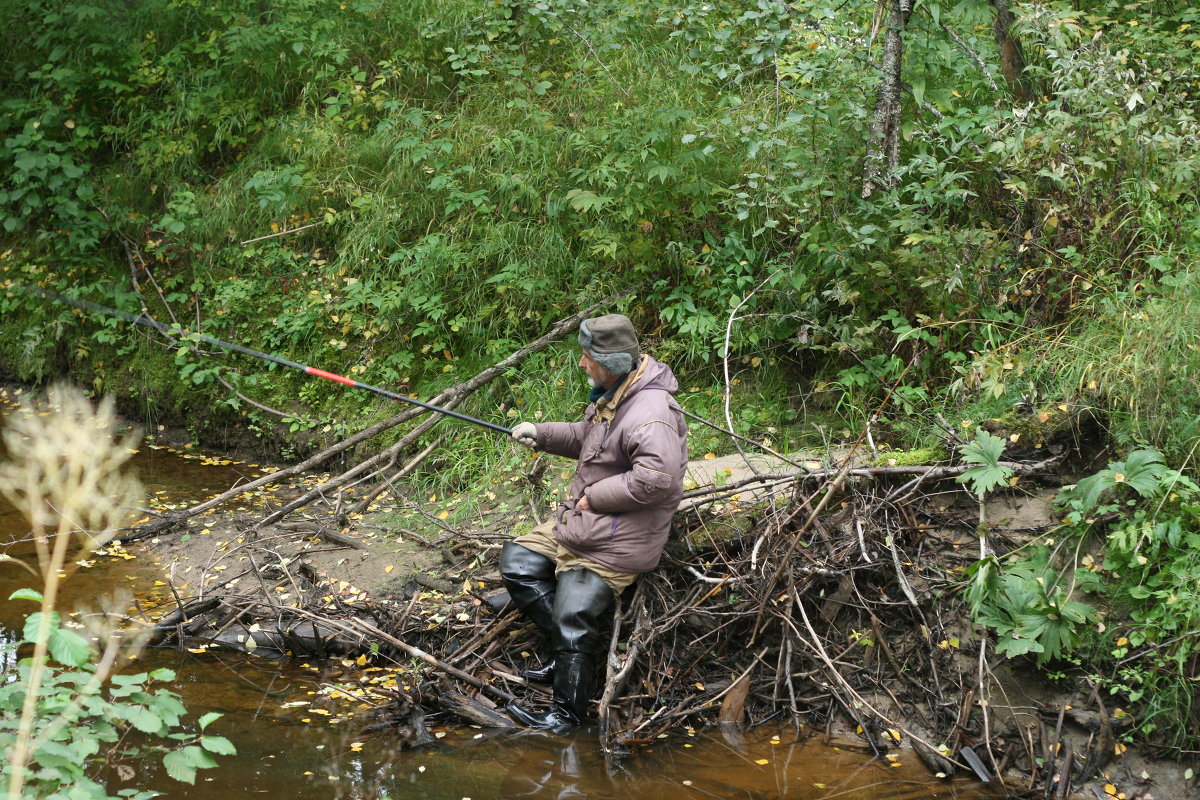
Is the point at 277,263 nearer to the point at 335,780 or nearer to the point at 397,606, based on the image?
the point at 397,606

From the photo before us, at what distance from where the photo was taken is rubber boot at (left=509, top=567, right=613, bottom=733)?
15.8 feet

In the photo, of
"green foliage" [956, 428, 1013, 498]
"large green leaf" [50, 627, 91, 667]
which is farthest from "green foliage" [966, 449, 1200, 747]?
"large green leaf" [50, 627, 91, 667]

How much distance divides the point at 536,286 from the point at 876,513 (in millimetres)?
3430

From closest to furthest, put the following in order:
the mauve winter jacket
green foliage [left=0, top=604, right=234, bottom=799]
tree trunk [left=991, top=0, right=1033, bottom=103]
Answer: green foliage [left=0, top=604, right=234, bottom=799] → the mauve winter jacket → tree trunk [left=991, top=0, right=1033, bottom=103]

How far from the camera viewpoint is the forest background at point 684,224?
5008 mm

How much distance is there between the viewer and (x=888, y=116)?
21.4 feet

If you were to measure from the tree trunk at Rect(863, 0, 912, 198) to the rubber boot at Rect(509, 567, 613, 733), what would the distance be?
327cm

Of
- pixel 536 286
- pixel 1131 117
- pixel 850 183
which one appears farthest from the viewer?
pixel 536 286

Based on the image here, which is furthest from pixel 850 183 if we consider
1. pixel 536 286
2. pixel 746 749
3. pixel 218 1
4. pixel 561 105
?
pixel 218 1

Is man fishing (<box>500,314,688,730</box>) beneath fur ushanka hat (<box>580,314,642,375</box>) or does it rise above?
beneath

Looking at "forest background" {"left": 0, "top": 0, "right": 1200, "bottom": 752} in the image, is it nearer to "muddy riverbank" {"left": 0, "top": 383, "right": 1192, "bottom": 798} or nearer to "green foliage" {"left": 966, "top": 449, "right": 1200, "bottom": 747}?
"green foliage" {"left": 966, "top": 449, "right": 1200, "bottom": 747}

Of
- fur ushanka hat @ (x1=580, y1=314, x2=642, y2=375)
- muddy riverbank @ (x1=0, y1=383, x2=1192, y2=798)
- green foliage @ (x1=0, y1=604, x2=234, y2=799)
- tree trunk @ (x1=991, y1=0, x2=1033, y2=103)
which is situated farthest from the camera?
tree trunk @ (x1=991, y1=0, x2=1033, y2=103)

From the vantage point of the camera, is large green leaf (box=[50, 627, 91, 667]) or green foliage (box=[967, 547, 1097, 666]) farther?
green foliage (box=[967, 547, 1097, 666])

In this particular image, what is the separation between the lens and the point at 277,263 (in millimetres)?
8930
